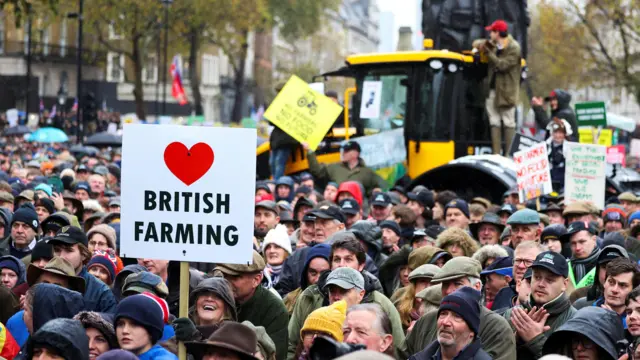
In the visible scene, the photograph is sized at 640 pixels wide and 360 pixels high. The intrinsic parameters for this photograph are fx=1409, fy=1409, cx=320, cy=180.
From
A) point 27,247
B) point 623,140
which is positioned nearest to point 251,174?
point 27,247

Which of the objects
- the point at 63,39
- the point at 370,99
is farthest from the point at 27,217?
the point at 63,39

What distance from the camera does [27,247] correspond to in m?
11.6

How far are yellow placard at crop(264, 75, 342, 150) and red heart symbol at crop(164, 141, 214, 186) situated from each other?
1062cm

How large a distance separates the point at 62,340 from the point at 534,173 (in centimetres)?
984

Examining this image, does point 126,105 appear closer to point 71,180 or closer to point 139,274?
point 71,180

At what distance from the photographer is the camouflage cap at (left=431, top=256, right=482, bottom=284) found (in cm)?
852

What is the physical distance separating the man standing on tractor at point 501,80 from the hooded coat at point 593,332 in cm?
1208

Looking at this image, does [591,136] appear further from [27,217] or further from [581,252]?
[27,217]

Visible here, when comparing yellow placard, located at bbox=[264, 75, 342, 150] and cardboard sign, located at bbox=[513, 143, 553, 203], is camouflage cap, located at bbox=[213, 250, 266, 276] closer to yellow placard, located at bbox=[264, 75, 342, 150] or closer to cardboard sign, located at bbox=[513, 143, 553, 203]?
cardboard sign, located at bbox=[513, 143, 553, 203]

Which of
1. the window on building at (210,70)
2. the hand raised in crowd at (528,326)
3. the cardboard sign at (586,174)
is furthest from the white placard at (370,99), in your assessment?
the window on building at (210,70)

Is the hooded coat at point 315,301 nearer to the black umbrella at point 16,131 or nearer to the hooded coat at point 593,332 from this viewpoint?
the hooded coat at point 593,332

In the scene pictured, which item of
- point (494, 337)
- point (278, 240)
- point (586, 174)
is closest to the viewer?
point (494, 337)

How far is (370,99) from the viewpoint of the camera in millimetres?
20188

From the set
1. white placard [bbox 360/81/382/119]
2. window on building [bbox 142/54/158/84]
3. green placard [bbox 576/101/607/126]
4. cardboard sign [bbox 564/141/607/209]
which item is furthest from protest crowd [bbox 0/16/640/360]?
window on building [bbox 142/54/158/84]
